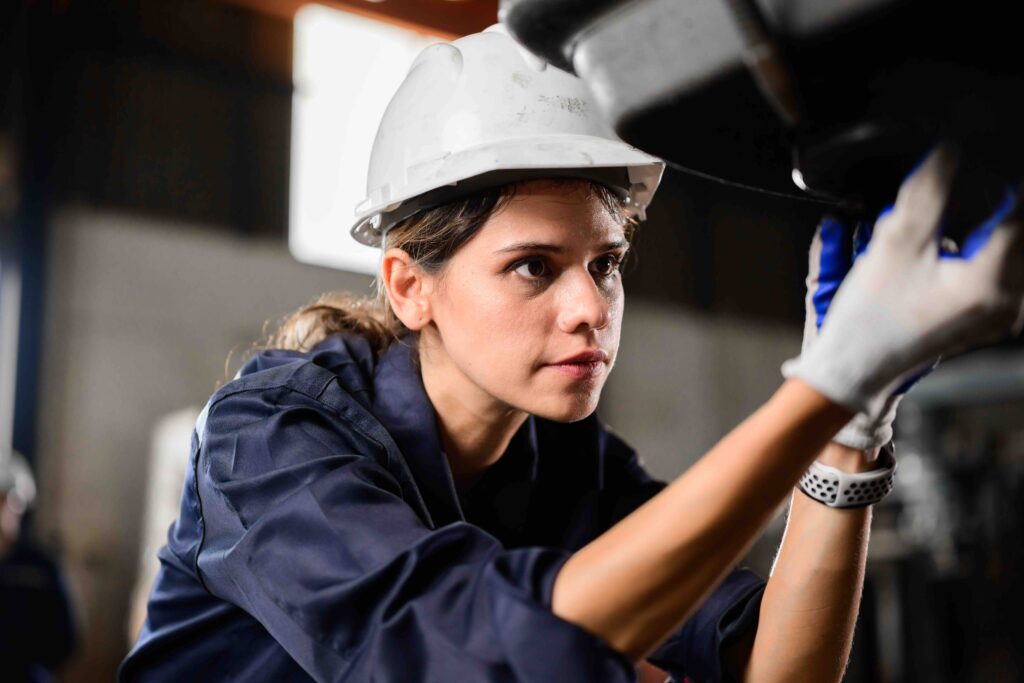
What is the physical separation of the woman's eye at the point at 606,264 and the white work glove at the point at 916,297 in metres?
0.52

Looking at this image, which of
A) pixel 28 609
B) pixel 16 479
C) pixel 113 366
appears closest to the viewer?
pixel 28 609

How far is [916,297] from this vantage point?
742 mm

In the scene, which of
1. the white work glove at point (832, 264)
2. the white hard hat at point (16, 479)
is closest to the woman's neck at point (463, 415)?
the white work glove at point (832, 264)

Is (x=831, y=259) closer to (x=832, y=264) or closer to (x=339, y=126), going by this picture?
(x=832, y=264)

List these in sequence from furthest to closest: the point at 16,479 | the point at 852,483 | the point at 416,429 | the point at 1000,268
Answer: the point at 16,479 → the point at 416,429 → the point at 852,483 → the point at 1000,268

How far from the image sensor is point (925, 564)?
5.43 m

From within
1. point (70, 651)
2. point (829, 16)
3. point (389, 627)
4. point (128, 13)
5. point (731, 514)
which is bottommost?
point (70, 651)

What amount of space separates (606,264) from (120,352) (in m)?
4.80

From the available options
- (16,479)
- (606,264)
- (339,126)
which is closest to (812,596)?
(606,264)

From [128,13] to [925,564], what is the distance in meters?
5.61

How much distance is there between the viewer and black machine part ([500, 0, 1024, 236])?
0.68 metres

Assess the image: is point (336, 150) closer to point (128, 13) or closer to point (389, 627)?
point (128, 13)

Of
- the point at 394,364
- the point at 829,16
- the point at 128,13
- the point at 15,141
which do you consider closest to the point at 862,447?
the point at 829,16

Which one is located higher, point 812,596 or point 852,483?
point 852,483
